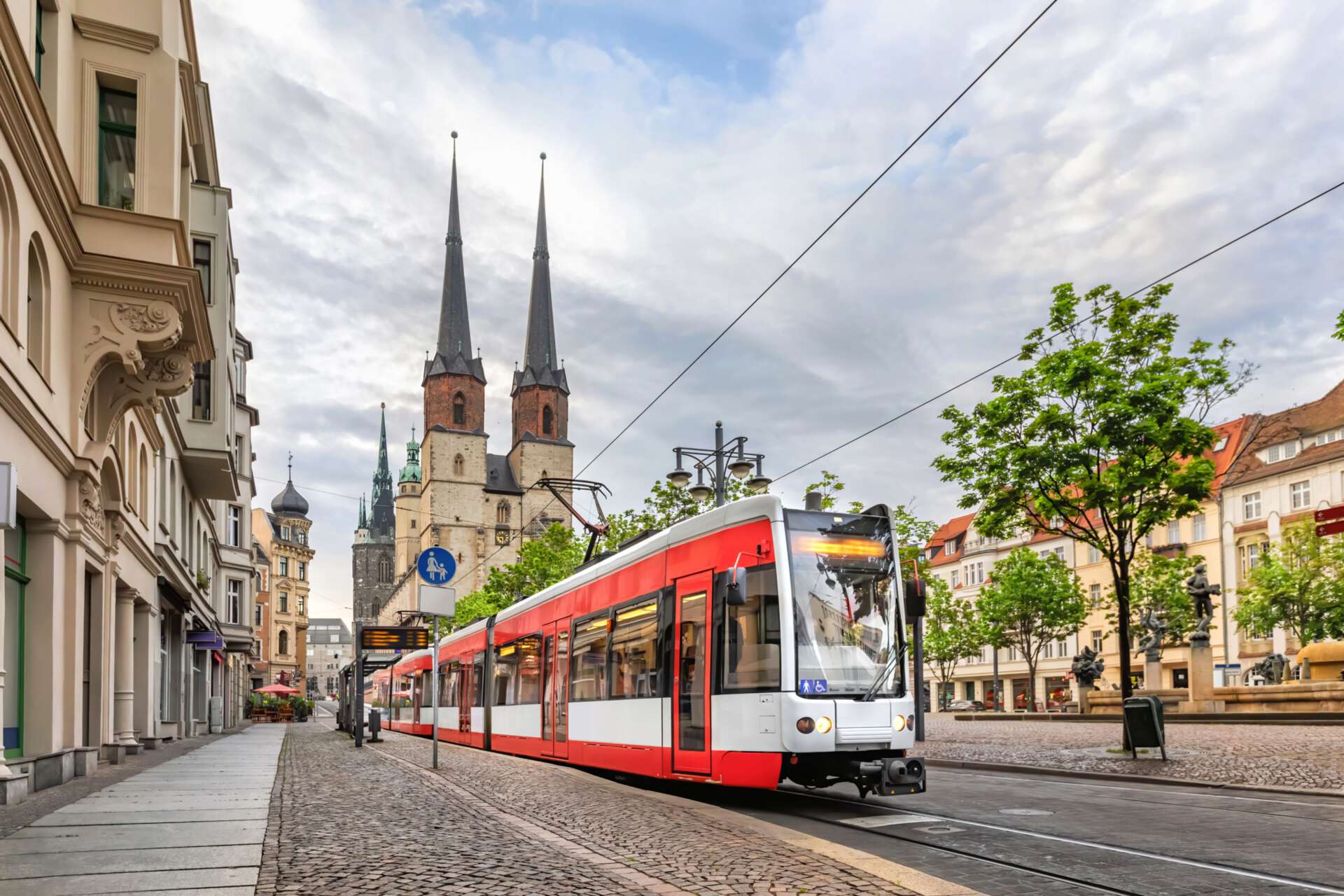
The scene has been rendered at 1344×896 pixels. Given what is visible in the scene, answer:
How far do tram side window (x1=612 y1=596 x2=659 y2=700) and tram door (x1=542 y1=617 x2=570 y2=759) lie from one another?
250 cm

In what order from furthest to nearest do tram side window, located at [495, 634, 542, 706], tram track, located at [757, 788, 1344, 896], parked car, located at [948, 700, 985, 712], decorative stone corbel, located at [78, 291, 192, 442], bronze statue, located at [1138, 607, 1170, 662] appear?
parked car, located at [948, 700, 985, 712] < bronze statue, located at [1138, 607, 1170, 662] < tram side window, located at [495, 634, 542, 706] < decorative stone corbel, located at [78, 291, 192, 442] < tram track, located at [757, 788, 1344, 896]

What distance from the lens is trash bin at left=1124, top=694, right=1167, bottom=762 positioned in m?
18.2

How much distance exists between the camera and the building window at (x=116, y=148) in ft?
53.7

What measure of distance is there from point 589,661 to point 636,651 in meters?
2.20

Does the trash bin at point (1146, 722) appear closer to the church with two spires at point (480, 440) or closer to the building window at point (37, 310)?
the building window at point (37, 310)

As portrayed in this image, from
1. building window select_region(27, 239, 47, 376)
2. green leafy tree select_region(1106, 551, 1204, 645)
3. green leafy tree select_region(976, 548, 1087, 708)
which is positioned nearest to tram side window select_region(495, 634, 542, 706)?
building window select_region(27, 239, 47, 376)

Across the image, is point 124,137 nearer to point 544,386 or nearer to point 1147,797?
point 1147,797

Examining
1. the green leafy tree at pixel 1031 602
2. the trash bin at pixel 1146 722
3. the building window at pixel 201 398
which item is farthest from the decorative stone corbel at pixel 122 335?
the green leafy tree at pixel 1031 602

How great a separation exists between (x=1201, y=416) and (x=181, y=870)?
17.2 meters

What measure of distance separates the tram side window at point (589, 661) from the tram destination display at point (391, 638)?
14.6 m

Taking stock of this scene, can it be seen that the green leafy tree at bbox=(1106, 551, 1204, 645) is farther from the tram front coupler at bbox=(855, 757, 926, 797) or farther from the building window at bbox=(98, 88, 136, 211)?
the building window at bbox=(98, 88, 136, 211)

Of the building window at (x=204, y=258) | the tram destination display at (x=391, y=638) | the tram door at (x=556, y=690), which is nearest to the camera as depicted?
the tram door at (x=556, y=690)

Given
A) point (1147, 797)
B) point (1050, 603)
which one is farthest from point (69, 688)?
point (1050, 603)

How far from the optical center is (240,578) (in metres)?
51.7
